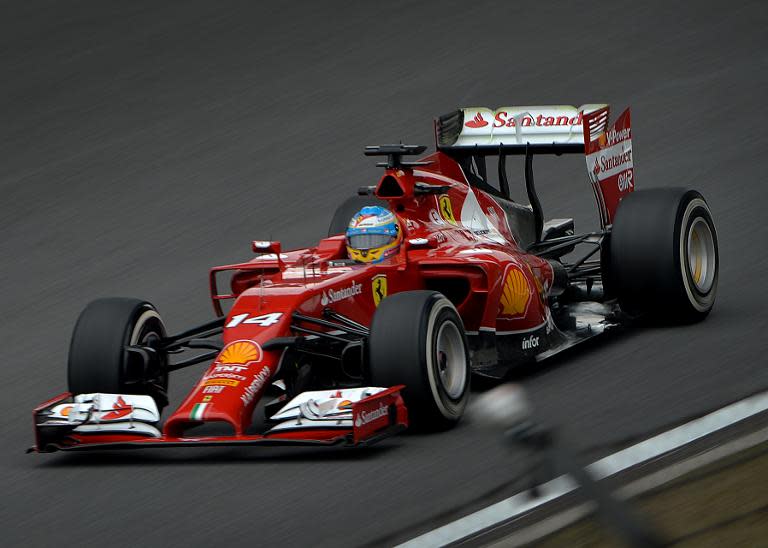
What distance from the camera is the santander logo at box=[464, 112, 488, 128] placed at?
10852mm

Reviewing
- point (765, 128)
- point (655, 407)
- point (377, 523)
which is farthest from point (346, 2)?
point (377, 523)

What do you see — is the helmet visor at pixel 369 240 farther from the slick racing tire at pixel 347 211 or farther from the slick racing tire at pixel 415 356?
the slick racing tire at pixel 347 211

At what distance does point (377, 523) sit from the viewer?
6.17m

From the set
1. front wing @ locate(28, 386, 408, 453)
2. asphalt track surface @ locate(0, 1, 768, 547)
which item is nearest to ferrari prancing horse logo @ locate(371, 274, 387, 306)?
asphalt track surface @ locate(0, 1, 768, 547)

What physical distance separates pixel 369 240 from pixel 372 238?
0.9 inches

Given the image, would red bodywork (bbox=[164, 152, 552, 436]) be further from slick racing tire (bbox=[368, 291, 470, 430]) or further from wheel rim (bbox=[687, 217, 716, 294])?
wheel rim (bbox=[687, 217, 716, 294])

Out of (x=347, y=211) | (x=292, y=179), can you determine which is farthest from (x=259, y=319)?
(x=292, y=179)

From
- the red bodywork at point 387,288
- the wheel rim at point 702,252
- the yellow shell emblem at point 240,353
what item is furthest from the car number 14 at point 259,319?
the wheel rim at point 702,252

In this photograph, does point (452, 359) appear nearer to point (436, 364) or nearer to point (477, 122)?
point (436, 364)

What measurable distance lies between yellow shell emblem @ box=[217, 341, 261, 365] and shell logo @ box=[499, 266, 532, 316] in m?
1.77

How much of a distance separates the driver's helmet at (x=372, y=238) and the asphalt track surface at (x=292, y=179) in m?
1.19

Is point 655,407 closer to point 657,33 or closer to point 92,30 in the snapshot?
point 657,33

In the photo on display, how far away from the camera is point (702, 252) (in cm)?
1002

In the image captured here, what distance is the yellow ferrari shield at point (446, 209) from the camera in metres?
9.41
